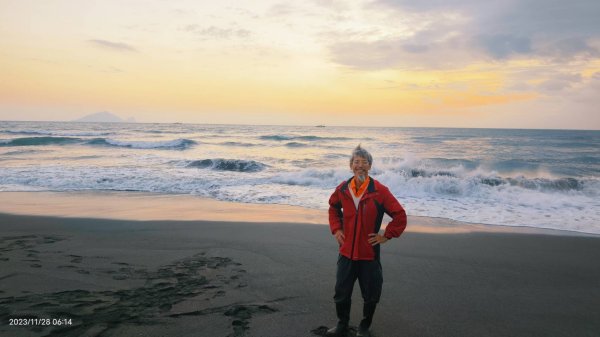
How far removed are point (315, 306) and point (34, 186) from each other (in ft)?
41.9

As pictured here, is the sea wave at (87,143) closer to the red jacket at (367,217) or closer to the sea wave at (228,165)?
the sea wave at (228,165)

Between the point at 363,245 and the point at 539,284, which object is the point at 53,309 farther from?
the point at 539,284

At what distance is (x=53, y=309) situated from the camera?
11.9 feet

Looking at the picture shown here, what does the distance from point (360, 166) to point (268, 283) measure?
2.17 metres

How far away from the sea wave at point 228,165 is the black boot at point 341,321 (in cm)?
1709

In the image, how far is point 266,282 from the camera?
4.66 metres

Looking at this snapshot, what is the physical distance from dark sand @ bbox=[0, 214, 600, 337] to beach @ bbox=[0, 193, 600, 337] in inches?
0.7

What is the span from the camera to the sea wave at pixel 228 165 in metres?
20.4

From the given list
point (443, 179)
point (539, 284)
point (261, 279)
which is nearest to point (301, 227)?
point (261, 279)

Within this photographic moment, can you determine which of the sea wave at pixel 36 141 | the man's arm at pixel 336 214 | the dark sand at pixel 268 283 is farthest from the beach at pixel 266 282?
the sea wave at pixel 36 141

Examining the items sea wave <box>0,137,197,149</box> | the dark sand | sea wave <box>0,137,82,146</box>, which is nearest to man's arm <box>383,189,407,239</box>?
the dark sand

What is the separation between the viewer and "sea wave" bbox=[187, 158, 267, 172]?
66.9 ft

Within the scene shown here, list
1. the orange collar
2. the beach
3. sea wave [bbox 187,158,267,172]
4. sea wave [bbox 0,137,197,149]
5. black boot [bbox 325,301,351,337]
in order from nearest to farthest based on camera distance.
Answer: the orange collar
black boot [bbox 325,301,351,337]
the beach
sea wave [bbox 187,158,267,172]
sea wave [bbox 0,137,197,149]

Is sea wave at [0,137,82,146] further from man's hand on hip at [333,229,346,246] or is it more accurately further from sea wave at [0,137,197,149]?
man's hand on hip at [333,229,346,246]
